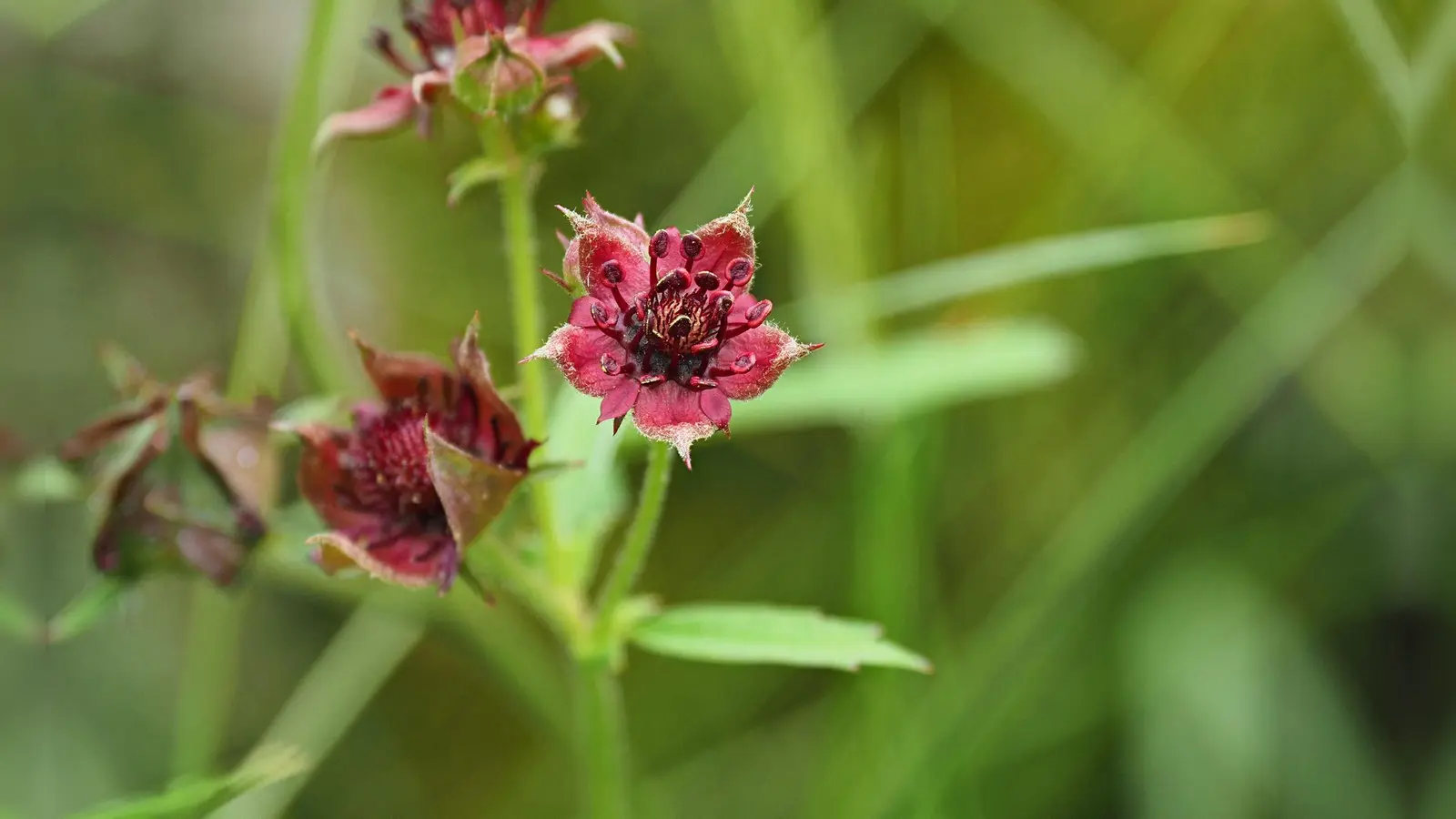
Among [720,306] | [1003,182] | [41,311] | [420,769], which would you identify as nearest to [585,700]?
[720,306]

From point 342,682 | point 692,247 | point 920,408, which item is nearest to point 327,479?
point 692,247

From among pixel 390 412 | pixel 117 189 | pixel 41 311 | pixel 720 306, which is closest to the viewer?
pixel 720 306

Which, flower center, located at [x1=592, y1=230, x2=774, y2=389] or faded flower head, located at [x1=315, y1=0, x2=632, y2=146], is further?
faded flower head, located at [x1=315, y1=0, x2=632, y2=146]

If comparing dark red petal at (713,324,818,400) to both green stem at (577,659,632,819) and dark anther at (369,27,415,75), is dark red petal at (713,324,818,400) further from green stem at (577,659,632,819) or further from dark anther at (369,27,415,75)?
dark anther at (369,27,415,75)

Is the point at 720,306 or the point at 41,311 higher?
the point at 41,311

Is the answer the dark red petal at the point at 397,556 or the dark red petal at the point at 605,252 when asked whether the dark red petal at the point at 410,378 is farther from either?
the dark red petal at the point at 605,252

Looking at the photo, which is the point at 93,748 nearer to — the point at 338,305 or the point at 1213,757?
the point at 338,305

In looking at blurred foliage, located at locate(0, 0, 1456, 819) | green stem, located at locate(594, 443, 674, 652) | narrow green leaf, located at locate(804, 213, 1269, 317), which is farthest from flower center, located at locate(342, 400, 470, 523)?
narrow green leaf, located at locate(804, 213, 1269, 317)
